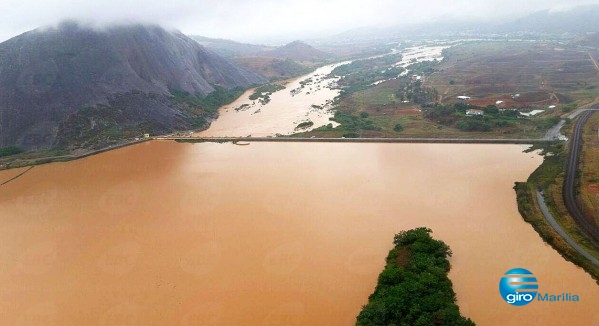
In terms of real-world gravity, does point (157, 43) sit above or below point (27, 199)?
above

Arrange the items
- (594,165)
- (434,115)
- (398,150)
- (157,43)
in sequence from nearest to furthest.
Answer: (594,165) → (398,150) → (434,115) → (157,43)

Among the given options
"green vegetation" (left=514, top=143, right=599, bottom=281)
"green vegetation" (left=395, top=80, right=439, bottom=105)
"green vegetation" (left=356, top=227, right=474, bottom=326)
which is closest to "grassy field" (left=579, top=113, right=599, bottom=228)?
"green vegetation" (left=514, top=143, right=599, bottom=281)

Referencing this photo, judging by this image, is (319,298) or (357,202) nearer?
(319,298)

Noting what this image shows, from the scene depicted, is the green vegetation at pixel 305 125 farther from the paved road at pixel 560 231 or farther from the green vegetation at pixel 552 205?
the paved road at pixel 560 231

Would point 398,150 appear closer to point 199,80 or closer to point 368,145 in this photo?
point 368,145

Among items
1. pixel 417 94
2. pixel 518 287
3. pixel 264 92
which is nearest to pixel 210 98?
pixel 264 92

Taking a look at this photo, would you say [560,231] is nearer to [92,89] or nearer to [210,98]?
[92,89]

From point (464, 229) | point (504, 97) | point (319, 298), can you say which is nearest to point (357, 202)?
point (464, 229)

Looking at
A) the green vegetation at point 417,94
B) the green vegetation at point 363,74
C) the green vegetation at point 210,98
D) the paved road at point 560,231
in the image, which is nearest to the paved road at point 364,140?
the paved road at point 560,231
